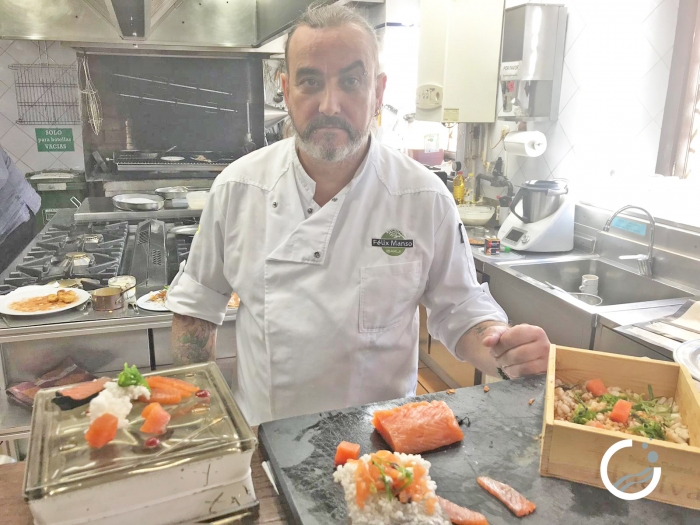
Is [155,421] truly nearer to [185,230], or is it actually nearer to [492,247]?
[492,247]

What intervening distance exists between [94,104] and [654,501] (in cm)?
503

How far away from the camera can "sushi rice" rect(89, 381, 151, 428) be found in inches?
30.5

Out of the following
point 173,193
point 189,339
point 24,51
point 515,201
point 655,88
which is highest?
point 24,51

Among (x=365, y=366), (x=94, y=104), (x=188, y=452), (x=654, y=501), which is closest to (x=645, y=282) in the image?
(x=365, y=366)

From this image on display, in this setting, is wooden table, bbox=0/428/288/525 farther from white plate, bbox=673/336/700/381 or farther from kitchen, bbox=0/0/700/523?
white plate, bbox=673/336/700/381

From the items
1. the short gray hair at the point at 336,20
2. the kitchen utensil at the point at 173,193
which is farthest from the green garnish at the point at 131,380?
the kitchen utensil at the point at 173,193

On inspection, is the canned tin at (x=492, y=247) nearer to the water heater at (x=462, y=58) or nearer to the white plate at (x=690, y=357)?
the water heater at (x=462, y=58)

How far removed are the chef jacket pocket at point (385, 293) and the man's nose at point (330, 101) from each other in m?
0.38

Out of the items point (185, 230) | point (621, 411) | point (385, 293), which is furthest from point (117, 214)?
point (621, 411)

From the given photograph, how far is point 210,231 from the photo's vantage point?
4.73 feet

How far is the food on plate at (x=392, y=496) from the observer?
764mm

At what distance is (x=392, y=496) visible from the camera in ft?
2.52

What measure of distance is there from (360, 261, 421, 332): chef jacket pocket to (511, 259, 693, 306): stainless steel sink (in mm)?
1317

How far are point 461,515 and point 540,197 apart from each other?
2.23 meters
